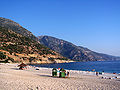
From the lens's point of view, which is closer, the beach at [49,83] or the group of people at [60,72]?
the beach at [49,83]

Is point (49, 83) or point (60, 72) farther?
point (60, 72)

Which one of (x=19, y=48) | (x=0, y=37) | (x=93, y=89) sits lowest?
(x=93, y=89)

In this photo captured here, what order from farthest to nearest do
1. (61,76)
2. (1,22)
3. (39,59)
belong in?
1. (1,22)
2. (39,59)
3. (61,76)

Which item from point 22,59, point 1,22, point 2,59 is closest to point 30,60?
point 22,59

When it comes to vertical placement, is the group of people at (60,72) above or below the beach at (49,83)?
above

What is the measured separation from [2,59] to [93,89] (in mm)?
67773

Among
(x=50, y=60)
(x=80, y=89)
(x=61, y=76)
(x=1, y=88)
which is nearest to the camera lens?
(x=1, y=88)

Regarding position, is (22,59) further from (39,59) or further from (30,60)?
(39,59)

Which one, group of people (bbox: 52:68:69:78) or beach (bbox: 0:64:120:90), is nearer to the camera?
beach (bbox: 0:64:120:90)

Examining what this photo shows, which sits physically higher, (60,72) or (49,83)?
(60,72)

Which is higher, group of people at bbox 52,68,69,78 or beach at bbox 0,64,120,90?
group of people at bbox 52,68,69,78

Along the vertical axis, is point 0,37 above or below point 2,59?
above

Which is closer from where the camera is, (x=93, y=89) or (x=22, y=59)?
(x=93, y=89)

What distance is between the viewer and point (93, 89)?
12.2 metres
